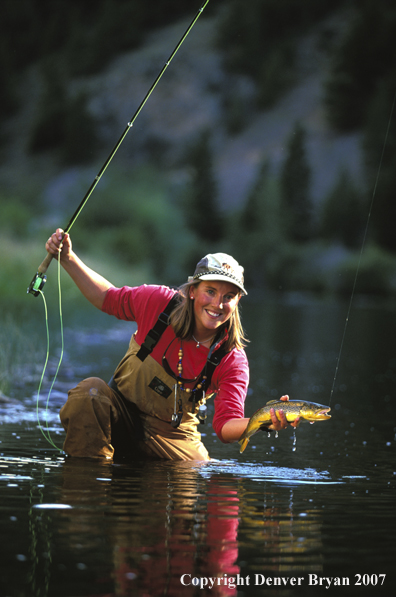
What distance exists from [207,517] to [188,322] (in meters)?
1.17

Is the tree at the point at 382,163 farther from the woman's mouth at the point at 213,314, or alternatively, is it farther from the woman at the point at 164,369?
the woman's mouth at the point at 213,314

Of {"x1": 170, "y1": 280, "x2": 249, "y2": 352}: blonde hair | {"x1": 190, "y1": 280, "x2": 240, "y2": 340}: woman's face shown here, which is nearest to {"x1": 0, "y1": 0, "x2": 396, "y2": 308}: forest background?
{"x1": 170, "y1": 280, "x2": 249, "y2": 352}: blonde hair

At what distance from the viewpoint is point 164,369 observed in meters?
4.57

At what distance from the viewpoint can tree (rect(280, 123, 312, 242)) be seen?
2170 inches

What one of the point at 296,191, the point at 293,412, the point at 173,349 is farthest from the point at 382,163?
the point at 293,412

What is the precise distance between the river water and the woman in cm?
19

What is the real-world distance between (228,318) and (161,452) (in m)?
0.91

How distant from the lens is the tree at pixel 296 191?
5512 centimetres

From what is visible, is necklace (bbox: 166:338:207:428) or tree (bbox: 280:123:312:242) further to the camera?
tree (bbox: 280:123:312:242)

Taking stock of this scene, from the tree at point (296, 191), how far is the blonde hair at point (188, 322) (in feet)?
161

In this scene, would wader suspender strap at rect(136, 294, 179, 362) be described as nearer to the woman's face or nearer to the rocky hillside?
the woman's face

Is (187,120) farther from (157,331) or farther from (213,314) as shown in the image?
(213,314)

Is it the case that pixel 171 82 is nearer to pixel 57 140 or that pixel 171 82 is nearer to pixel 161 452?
pixel 57 140

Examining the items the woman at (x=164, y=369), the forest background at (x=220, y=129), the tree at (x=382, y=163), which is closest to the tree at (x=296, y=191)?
the forest background at (x=220, y=129)
